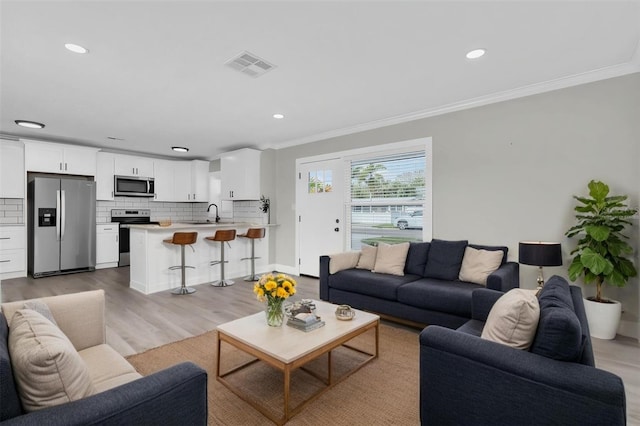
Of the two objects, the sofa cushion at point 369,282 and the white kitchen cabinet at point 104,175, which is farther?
the white kitchen cabinet at point 104,175

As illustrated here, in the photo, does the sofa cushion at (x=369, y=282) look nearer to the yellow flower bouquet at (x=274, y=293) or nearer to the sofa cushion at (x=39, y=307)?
the yellow flower bouquet at (x=274, y=293)

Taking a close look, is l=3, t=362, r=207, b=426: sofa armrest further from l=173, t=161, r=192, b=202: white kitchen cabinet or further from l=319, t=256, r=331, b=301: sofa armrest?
l=173, t=161, r=192, b=202: white kitchen cabinet

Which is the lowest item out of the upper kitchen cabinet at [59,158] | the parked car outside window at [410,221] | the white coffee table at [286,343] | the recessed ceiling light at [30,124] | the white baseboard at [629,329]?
the white baseboard at [629,329]

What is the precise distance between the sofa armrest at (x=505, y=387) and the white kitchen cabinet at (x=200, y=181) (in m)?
6.84

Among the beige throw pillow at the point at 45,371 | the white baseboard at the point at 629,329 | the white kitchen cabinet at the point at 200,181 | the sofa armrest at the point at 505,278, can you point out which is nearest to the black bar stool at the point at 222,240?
the white kitchen cabinet at the point at 200,181

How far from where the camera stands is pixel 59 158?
18.4 feet

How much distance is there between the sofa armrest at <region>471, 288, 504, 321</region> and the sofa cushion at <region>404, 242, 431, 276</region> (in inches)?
51.2

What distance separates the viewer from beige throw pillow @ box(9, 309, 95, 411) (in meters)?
0.97

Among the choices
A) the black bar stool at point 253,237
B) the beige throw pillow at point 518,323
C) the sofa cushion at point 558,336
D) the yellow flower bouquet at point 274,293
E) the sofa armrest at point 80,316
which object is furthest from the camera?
the black bar stool at point 253,237

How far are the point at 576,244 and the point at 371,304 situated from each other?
2.16m

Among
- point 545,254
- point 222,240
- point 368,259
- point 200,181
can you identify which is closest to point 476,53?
point 545,254

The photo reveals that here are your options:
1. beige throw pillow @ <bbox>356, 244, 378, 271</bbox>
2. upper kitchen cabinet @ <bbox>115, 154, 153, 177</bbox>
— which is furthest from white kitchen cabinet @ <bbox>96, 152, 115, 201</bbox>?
beige throw pillow @ <bbox>356, 244, 378, 271</bbox>

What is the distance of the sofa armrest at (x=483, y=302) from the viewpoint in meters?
2.24

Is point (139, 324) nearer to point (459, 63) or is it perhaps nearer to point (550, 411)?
point (550, 411)
